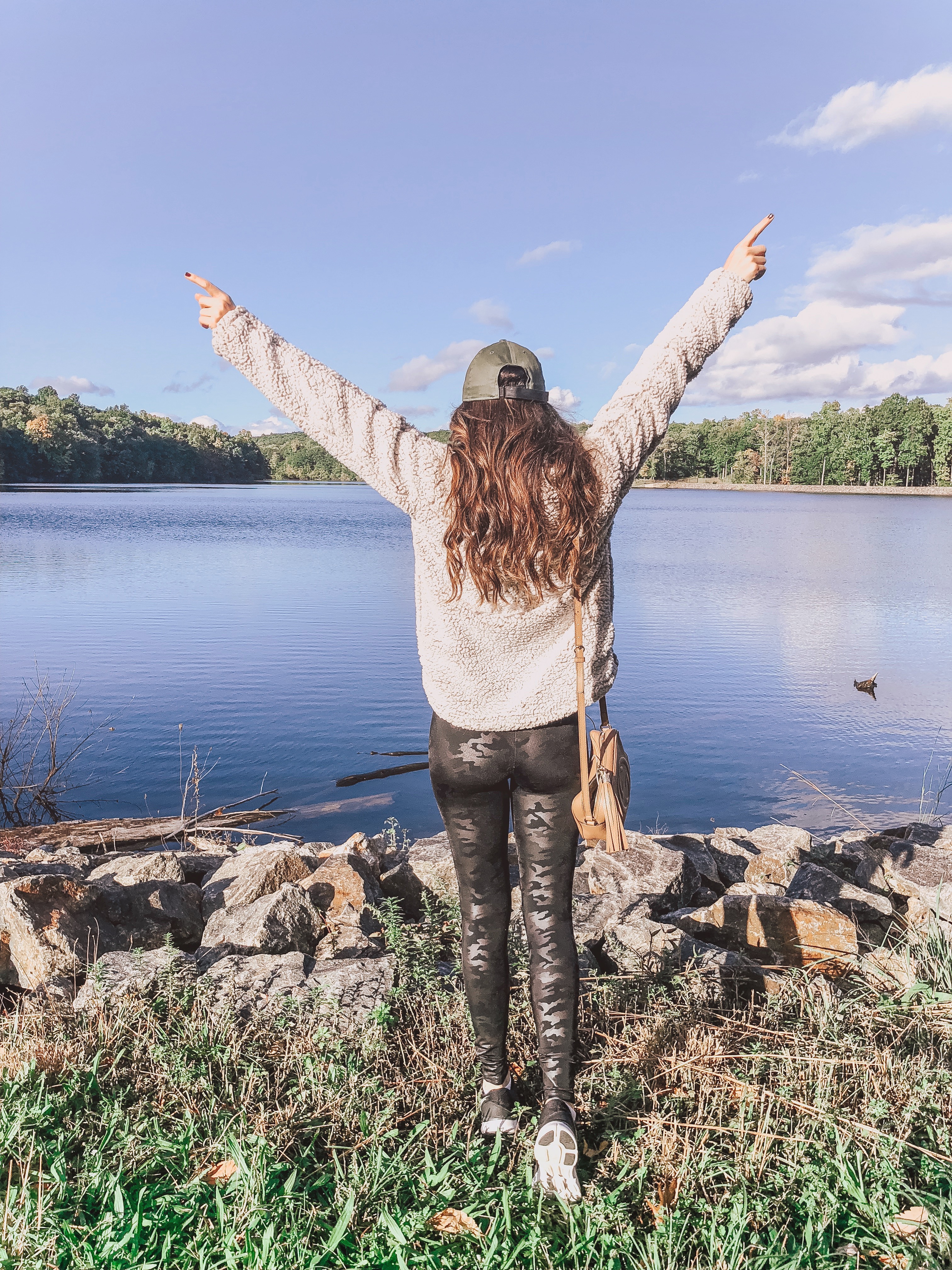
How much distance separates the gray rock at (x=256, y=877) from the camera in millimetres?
4445

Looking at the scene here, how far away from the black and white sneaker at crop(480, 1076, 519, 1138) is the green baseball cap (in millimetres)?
2059

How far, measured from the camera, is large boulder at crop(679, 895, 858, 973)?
3896 mm

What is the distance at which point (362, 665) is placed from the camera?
47.9ft

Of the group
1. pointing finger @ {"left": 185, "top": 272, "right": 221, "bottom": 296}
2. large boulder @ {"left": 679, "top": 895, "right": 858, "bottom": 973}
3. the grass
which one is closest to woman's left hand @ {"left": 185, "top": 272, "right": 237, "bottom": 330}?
pointing finger @ {"left": 185, "top": 272, "right": 221, "bottom": 296}

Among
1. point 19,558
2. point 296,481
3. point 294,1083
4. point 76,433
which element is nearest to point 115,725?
point 294,1083

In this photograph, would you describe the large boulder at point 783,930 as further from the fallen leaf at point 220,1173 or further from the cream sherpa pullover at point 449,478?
the fallen leaf at point 220,1173

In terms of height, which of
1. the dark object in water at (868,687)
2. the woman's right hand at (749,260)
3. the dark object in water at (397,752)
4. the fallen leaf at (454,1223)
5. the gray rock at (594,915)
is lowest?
the dark object in water at (397,752)

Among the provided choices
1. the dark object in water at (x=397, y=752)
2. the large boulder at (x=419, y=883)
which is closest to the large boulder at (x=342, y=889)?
the large boulder at (x=419, y=883)

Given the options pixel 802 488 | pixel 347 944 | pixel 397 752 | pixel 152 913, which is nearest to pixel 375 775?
pixel 397 752

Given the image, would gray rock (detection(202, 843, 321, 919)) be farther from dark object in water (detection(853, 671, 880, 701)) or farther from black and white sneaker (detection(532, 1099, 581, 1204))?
dark object in water (detection(853, 671, 880, 701))

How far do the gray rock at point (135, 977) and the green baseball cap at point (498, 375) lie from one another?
234 centimetres

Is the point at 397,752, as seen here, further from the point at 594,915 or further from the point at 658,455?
the point at 658,455

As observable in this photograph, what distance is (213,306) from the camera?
2.43 m

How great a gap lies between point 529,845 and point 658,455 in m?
73.1
